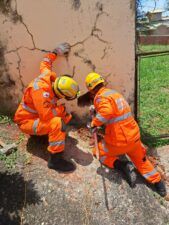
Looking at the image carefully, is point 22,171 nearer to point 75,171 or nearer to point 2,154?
→ point 2,154

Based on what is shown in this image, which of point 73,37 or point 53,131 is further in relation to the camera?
point 73,37

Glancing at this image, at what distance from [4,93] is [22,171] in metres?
1.38

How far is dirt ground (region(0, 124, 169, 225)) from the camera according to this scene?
3.81 metres

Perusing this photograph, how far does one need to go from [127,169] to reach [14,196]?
4.58 feet

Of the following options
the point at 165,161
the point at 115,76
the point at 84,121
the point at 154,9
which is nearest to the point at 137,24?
the point at 154,9

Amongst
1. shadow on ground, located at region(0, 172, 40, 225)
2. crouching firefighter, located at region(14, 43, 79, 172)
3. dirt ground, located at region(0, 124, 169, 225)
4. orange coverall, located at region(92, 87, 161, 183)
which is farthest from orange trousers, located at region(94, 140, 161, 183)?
shadow on ground, located at region(0, 172, 40, 225)

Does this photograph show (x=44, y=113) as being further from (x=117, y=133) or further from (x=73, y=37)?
(x=73, y=37)

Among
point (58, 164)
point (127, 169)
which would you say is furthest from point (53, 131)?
point (127, 169)

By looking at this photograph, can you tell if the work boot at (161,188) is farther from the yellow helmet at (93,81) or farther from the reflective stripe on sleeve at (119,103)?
the yellow helmet at (93,81)

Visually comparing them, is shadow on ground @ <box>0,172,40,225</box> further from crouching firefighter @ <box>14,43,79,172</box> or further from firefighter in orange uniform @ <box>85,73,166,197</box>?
firefighter in orange uniform @ <box>85,73,166,197</box>

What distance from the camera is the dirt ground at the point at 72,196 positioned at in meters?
3.81

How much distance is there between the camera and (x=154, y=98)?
7.09 m

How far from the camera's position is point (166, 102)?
Result: 6879mm


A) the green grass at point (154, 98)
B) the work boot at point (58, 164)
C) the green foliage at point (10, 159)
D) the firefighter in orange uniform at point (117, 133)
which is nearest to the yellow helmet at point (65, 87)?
the firefighter in orange uniform at point (117, 133)
